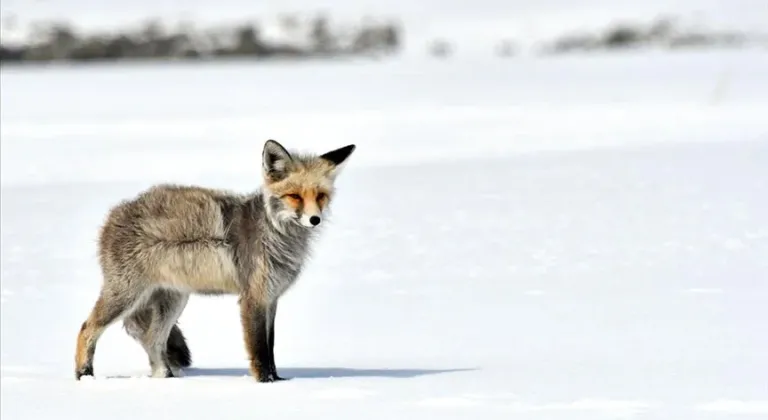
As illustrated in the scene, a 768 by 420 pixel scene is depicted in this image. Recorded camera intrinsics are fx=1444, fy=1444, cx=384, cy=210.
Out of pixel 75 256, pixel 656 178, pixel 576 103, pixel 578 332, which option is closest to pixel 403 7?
pixel 576 103

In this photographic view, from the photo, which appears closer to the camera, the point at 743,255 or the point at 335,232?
the point at 743,255

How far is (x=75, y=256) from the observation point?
10.8 meters

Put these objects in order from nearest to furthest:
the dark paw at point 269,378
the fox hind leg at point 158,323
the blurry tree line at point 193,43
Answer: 1. the dark paw at point 269,378
2. the fox hind leg at point 158,323
3. the blurry tree line at point 193,43

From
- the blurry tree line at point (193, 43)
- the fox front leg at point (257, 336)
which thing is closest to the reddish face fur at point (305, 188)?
the fox front leg at point (257, 336)

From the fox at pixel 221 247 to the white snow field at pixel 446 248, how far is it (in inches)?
10.1

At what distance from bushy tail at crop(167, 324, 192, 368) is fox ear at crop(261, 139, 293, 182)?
1.01 meters

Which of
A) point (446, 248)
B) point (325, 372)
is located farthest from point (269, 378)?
point (446, 248)

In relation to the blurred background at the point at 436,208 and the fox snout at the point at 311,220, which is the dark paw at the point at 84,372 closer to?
the blurred background at the point at 436,208

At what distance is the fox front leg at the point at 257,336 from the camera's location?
6.34 meters

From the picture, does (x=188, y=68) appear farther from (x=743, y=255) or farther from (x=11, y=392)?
(x=11, y=392)

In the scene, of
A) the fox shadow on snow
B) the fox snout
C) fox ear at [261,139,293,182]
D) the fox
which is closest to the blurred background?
the fox shadow on snow

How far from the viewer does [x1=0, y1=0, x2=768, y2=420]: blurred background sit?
20.4ft

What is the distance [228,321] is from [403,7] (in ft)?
92.8

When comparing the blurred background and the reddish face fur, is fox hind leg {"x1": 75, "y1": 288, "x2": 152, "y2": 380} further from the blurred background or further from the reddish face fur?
the reddish face fur
